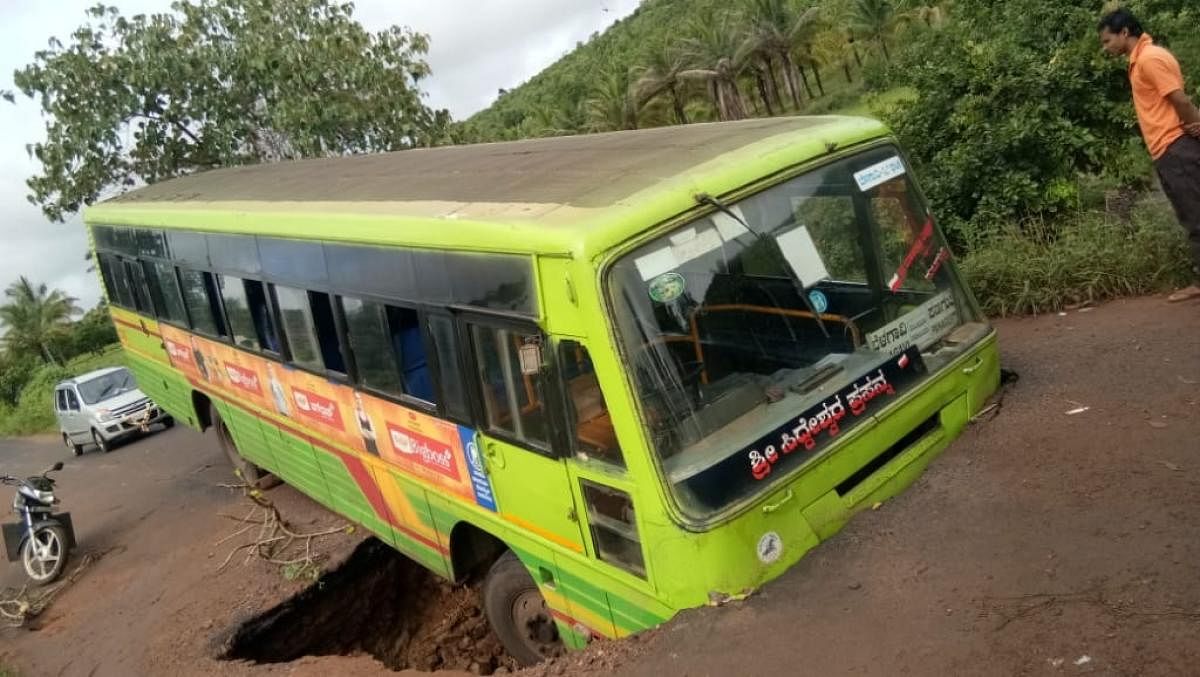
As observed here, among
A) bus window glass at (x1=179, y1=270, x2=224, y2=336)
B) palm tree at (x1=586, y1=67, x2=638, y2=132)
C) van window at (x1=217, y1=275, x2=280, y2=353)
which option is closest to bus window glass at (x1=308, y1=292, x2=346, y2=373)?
van window at (x1=217, y1=275, x2=280, y2=353)

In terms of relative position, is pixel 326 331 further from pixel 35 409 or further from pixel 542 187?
pixel 35 409

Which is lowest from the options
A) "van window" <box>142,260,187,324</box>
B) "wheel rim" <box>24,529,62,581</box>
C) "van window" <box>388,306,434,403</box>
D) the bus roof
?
"wheel rim" <box>24,529,62,581</box>

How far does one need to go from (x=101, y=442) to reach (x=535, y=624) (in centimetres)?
1450

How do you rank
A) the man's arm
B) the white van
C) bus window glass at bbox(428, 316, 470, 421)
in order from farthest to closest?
the white van < the man's arm < bus window glass at bbox(428, 316, 470, 421)

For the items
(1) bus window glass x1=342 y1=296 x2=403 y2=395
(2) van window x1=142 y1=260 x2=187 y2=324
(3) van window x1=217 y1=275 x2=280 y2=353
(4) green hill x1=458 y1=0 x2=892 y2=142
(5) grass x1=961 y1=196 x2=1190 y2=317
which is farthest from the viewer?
(4) green hill x1=458 y1=0 x2=892 y2=142

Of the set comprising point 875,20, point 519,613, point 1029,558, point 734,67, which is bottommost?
point 519,613

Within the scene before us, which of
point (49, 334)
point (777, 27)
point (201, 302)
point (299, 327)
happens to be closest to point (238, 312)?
point (201, 302)

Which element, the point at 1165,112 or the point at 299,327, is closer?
the point at 1165,112

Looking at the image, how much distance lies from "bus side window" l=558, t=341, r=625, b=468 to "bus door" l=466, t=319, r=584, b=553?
11 cm

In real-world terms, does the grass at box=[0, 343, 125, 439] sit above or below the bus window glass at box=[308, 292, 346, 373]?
below

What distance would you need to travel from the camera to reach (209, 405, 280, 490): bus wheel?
977 centimetres

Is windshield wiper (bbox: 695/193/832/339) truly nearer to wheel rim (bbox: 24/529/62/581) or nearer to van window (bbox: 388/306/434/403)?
van window (bbox: 388/306/434/403)

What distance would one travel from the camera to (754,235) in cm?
411

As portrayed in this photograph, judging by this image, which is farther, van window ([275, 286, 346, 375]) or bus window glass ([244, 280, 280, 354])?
bus window glass ([244, 280, 280, 354])
